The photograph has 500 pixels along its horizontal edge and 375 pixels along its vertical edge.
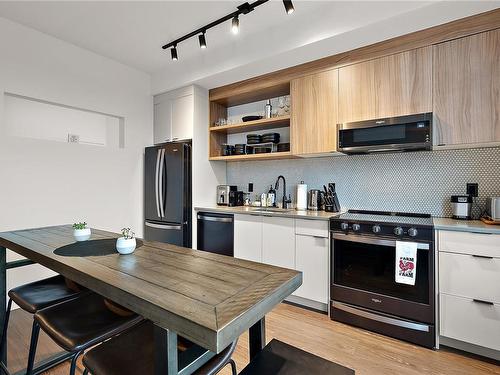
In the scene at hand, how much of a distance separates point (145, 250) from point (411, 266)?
1.91 metres

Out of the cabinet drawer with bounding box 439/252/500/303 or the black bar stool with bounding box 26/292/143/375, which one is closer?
the black bar stool with bounding box 26/292/143/375

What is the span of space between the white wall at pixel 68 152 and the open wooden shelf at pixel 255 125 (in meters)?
1.14

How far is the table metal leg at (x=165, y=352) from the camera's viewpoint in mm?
792

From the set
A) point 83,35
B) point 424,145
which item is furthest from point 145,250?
point 83,35

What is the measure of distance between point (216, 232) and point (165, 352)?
2.47 metres

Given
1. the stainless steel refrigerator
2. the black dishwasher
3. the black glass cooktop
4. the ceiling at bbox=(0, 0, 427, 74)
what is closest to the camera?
the black glass cooktop

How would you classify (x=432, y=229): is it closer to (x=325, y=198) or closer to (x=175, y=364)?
(x=325, y=198)

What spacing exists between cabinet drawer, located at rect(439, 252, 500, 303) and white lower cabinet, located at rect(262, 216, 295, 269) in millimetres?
1228

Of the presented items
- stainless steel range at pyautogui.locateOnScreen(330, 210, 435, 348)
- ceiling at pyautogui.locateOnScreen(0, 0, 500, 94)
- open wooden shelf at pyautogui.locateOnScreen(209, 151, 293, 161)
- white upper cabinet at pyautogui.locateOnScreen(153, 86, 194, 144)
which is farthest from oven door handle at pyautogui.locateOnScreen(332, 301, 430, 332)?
white upper cabinet at pyautogui.locateOnScreen(153, 86, 194, 144)

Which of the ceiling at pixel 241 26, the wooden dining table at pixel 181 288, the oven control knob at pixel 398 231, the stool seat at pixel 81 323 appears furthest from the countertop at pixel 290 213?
the stool seat at pixel 81 323

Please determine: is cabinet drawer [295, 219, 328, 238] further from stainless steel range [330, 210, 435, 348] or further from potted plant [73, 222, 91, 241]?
potted plant [73, 222, 91, 241]

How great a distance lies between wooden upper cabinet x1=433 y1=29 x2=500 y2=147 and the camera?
6.53ft

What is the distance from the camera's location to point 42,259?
1330mm

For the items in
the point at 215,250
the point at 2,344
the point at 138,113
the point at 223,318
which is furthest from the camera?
the point at 138,113
